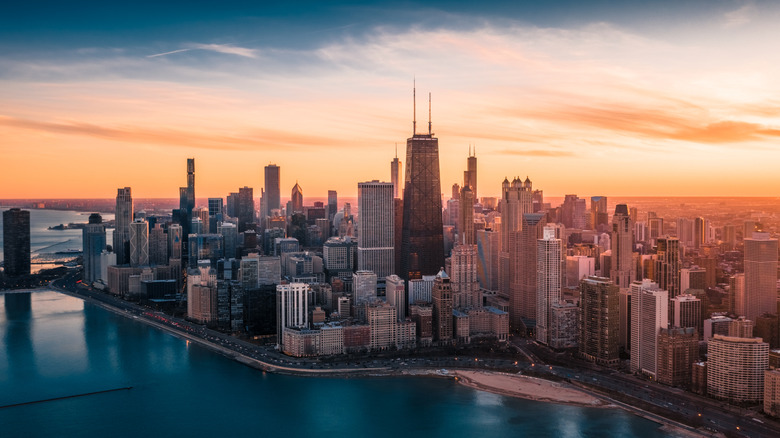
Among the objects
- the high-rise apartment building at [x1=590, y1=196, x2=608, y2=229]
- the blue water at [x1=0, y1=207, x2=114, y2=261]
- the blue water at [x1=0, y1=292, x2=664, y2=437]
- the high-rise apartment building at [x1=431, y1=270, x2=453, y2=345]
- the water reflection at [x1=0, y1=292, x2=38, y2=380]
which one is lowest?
the blue water at [x1=0, y1=292, x2=664, y2=437]

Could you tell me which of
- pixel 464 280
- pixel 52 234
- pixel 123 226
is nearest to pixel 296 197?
pixel 123 226

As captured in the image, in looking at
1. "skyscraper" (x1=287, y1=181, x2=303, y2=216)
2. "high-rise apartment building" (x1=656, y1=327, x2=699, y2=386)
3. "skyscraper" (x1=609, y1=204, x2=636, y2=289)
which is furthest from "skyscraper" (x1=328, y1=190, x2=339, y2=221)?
"high-rise apartment building" (x1=656, y1=327, x2=699, y2=386)

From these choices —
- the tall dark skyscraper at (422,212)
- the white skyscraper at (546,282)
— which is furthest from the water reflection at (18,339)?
the white skyscraper at (546,282)

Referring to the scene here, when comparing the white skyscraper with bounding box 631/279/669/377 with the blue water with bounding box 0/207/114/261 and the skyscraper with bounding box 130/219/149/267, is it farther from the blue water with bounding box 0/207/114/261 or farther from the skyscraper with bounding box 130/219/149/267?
the blue water with bounding box 0/207/114/261

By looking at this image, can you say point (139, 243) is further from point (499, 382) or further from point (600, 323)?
point (600, 323)

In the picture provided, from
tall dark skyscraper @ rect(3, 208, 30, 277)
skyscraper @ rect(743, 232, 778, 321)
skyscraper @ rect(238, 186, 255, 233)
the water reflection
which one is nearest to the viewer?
the water reflection

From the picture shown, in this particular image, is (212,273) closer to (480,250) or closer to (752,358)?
(480,250)
